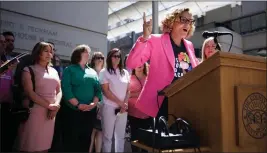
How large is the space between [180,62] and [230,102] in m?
0.62

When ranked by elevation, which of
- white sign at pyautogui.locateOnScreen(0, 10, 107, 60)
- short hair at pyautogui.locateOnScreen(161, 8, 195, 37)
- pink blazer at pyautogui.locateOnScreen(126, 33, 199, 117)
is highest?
white sign at pyautogui.locateOnScreen(0, 10, 107, 60)

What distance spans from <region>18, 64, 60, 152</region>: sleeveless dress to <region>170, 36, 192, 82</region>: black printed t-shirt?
4.33 ft

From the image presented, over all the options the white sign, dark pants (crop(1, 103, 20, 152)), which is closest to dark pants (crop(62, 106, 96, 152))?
dark pants (crop(1, 103, 20, 152))

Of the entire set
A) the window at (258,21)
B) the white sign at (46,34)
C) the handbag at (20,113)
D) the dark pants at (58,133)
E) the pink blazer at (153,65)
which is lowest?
the dark pants at (58,133)

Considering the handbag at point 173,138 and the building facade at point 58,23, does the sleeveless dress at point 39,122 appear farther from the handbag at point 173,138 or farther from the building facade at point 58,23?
the building facade at point 58,23

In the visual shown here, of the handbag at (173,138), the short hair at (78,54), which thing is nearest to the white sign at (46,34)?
the short hair at (78,54)

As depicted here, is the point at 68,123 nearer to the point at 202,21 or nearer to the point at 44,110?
the point at 44,110

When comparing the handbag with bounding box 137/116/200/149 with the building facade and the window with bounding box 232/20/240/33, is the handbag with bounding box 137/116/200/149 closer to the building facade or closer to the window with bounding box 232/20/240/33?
the building facade

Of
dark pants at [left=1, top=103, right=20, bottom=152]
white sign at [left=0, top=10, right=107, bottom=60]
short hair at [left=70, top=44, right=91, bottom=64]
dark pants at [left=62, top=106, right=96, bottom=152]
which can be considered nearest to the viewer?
dark pants at [left=1, top=103, right=20, bottom=152]

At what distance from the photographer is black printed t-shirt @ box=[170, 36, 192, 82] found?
1.49m

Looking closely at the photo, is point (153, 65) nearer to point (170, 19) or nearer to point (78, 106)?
point (170, 19)

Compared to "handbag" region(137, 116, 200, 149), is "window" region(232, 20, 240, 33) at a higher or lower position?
higher

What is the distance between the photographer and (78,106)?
102 inches

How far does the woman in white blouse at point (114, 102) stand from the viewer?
9.03 feet
